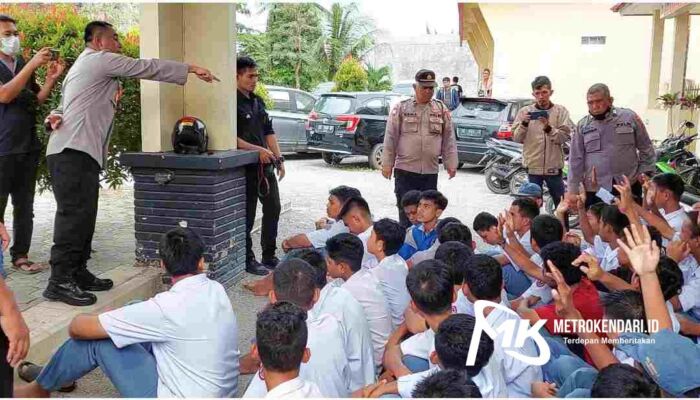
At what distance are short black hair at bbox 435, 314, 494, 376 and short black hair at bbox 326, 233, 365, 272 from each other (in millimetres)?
1131

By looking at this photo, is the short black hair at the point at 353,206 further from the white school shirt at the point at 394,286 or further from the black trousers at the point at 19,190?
the black trousers at the point at 19,190

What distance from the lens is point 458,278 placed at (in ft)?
10.9

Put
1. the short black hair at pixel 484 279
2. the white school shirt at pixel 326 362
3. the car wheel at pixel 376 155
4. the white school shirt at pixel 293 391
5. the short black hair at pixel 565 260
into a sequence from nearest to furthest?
1. the white school shirt at pixel 293 391
2. the white school shirt at pixel 326 362
3. the short black hair at pixel 484 279
4. the short black hair at pixel 565 260
5. the car wheel at pixel 376 155

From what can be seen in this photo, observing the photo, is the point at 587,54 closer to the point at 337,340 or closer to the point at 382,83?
the point at 382,83

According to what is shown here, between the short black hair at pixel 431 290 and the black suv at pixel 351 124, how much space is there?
961cm

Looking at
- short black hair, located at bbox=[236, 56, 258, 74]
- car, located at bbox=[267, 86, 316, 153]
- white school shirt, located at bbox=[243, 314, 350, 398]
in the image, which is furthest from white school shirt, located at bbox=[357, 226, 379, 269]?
car, located at bbox=[267, 86, 316, 153]

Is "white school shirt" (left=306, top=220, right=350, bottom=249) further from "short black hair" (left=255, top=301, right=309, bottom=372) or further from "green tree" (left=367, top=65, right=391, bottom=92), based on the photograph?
"green tree" (left=367, top=65, right=391, bottom=92)

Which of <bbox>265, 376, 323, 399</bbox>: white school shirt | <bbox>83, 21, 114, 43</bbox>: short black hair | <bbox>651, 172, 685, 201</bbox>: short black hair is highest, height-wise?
<bbox>83, 21, 114, 43</bbox>: short black hair

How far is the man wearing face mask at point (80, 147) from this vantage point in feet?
13.3

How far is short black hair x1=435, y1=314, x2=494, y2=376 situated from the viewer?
2.28 metres

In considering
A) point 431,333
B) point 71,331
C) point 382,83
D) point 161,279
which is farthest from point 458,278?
point 382,83

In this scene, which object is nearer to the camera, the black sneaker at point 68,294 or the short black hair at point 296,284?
the short black hair at point 296,284

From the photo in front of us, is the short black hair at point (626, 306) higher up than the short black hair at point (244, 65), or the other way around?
the short black hair at point (244, 65)

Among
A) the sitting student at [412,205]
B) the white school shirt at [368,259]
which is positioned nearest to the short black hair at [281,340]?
the white school shirt at [368,259]
